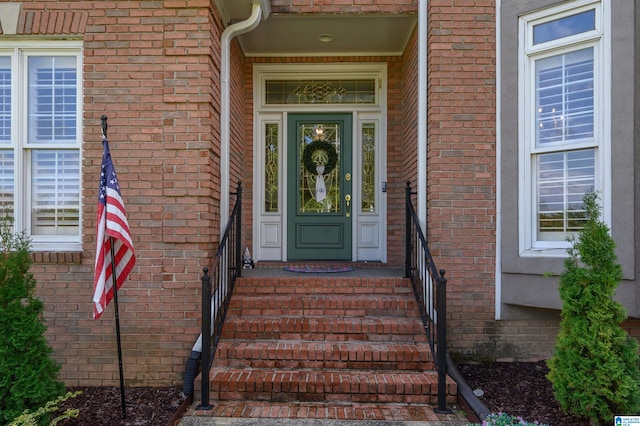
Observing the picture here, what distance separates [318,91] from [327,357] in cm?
358

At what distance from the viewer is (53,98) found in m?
4.09

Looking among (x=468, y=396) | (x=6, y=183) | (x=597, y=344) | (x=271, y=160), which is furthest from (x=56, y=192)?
(x=597, y=344)

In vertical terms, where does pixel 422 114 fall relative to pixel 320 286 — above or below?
above

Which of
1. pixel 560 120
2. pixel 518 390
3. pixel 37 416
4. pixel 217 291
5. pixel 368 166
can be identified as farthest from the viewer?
pixel 368 166

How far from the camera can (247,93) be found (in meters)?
5.73

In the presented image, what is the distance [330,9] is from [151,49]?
1817 mm

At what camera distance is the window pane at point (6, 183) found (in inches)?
159

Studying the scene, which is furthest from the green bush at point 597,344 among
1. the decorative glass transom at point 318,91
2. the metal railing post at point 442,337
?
the decorative glass transom at point 318,91

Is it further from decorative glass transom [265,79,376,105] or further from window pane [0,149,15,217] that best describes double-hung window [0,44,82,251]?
decorative glass transom [265,79,376,105]

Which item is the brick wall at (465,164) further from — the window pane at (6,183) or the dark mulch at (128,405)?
the window pane at (6,183)

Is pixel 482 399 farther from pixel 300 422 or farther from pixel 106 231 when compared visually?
pixel 106 231

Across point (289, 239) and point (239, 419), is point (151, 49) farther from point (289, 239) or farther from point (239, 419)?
point (239, 419)

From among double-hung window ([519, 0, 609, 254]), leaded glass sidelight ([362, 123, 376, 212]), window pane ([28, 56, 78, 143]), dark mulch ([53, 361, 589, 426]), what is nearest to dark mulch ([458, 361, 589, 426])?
dark mulch ([53, 361, 589, 426])

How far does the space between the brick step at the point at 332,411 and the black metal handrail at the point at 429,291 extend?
0.50ft
